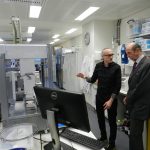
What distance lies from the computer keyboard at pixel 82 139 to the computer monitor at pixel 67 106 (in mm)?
308

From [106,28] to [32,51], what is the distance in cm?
395

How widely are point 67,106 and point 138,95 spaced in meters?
1.32

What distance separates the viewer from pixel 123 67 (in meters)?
4.10

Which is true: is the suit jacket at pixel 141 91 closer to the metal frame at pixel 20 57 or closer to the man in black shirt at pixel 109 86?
the man in black shirt at pixel 109 86

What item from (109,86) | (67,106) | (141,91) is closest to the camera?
(67,106)

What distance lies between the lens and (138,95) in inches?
85.0

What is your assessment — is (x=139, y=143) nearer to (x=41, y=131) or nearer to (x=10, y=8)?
(x=41, y=131)

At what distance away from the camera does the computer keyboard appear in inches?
53.8

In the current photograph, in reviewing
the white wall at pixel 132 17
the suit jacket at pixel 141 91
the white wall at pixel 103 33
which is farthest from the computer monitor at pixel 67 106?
the white wall at pixel 103 33

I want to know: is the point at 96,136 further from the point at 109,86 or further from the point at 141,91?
the point at 141,91

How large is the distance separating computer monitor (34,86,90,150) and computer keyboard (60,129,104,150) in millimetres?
308

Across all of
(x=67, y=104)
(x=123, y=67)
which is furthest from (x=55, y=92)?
(x=123, y=67)

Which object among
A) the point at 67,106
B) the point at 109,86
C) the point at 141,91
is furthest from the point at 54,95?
the point at 109,86

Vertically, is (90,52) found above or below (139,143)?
above
